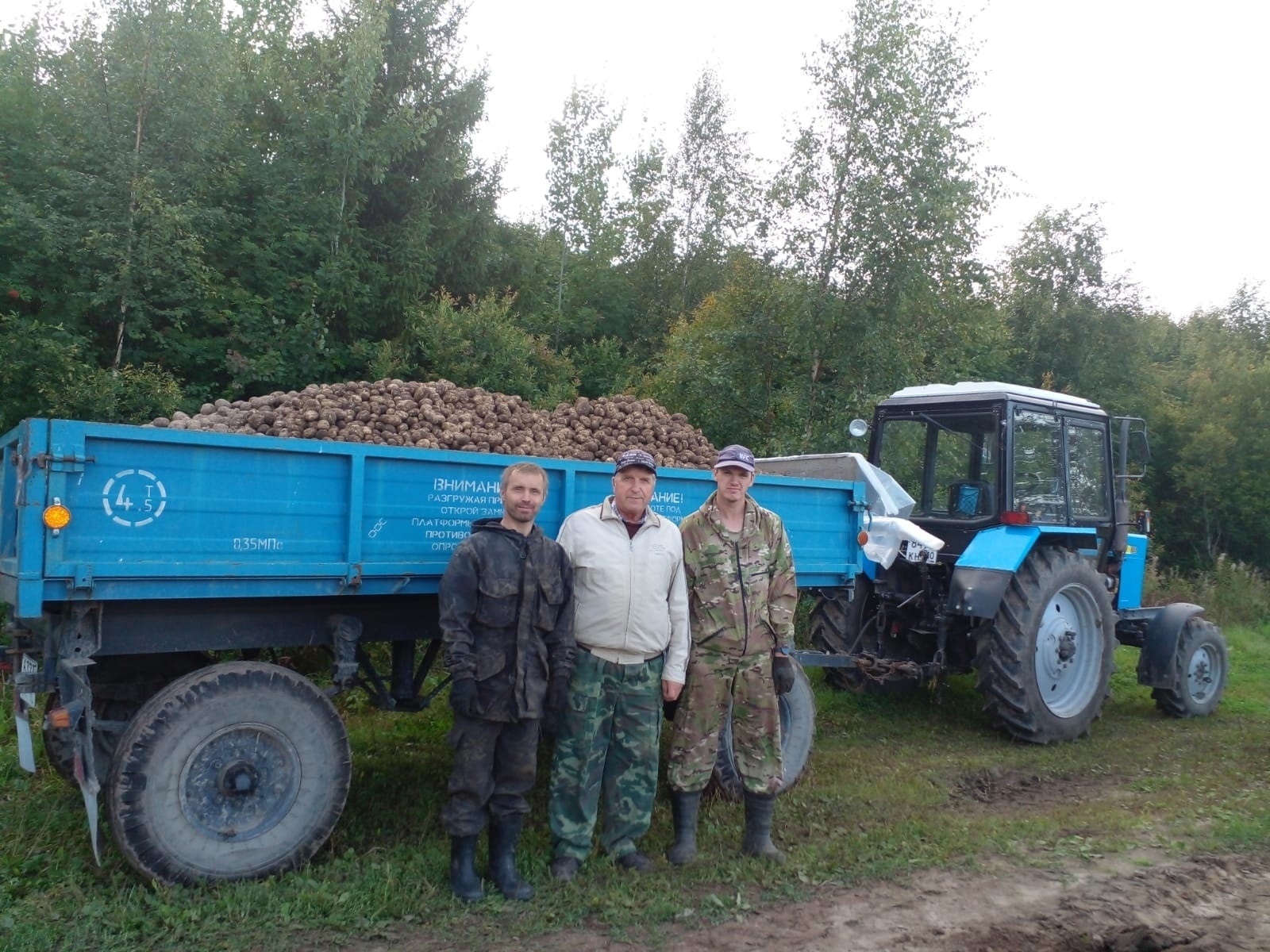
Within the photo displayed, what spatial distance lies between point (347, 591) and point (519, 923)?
1.49 meters

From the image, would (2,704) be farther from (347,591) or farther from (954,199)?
(954,199)

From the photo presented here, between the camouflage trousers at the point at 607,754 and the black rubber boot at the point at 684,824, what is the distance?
179mm

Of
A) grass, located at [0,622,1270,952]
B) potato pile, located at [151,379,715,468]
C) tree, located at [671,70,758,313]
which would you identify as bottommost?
grass, located at [0,622,1270,952]

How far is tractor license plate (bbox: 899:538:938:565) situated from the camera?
681 centimetres

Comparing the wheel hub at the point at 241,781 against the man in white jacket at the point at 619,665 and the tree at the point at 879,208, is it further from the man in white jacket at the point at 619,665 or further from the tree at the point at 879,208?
the tree at the point at 879,208

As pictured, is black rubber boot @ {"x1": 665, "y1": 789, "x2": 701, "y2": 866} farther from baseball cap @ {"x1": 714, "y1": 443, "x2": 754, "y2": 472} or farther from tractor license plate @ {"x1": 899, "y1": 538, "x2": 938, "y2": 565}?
tractor license plate @ {"x1": 899, "y1": 538, "x2": 938, "y2": 565}

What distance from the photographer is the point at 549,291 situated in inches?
746

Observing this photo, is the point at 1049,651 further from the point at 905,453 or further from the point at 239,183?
the point at 239,183

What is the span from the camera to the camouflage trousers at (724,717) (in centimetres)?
452

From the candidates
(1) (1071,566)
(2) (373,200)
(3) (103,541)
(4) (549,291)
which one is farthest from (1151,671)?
(4) (549,291)

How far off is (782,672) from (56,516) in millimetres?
3044

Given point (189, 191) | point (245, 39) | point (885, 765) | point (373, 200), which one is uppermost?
point (245, 39)

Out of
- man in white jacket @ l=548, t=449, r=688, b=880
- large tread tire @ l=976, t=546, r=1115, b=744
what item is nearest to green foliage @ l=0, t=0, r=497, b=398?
man in white jacket @ l=548, t=449, r=688, b=880

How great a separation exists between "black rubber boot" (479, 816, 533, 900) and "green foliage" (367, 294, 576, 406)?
933 cm
